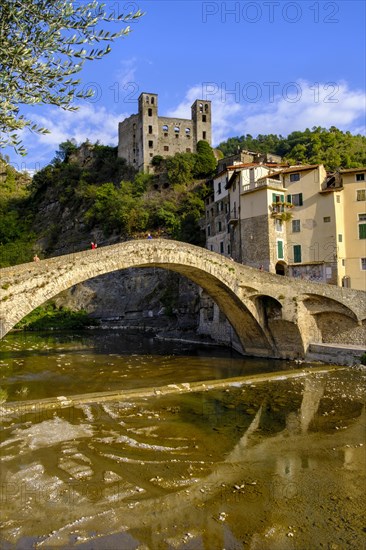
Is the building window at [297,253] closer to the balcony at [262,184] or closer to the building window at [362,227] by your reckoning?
the building window at [362,227]

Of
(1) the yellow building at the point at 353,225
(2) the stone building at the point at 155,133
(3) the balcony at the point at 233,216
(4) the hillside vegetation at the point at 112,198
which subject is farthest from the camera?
(2) the stone building at the point at 155,133

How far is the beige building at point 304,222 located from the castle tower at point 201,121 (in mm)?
36571

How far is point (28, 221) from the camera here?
72.7 meters

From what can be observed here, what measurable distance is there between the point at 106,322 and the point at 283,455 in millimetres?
37079

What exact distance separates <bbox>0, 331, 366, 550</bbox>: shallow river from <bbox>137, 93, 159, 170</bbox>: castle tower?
1899 inches

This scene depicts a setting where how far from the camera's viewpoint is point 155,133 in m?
64.0

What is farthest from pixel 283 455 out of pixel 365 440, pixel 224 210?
pixel 224 210

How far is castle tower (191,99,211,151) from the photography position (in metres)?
66.2

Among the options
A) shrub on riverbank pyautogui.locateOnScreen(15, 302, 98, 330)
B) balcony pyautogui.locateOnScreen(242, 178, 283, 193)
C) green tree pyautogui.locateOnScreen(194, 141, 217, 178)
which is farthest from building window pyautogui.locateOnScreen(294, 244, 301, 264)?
green tree pyautogui.locateOnScreen(194, 141, 217, 178)

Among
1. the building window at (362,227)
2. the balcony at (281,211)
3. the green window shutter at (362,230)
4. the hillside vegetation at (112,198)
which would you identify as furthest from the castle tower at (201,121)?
the green window shutter at (362,230)

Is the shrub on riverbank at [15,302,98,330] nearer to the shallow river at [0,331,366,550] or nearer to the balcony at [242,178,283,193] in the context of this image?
the balcony at [242,178,283,193]

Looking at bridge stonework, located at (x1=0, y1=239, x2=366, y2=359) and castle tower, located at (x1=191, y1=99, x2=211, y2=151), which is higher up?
castle tower, located at (x1=191, y1=99, x2=211, y2=151)

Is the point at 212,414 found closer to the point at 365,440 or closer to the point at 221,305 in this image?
the point at 365,440

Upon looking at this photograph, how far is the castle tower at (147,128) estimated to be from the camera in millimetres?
62938
